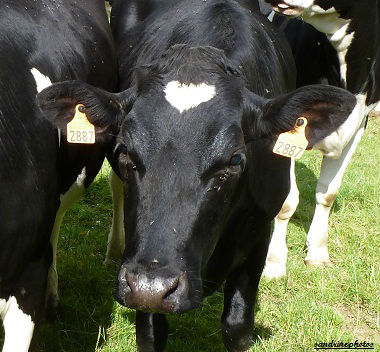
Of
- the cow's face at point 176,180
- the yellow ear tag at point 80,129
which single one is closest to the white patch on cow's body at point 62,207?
the yellow ear tag at point 80,129

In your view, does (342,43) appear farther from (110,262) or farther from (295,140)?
(110,262)

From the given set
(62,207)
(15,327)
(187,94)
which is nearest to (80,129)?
(187,94)

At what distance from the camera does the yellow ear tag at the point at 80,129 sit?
3.60 metres

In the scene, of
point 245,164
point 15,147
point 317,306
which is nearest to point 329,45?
point 317,306

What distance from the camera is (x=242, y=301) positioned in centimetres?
424

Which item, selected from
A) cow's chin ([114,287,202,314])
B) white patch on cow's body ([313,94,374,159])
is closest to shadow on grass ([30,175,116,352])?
cow's chin ([114,287,202,314])

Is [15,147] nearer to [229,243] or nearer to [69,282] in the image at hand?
[229,243]

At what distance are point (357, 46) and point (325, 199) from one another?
1257 millimetres

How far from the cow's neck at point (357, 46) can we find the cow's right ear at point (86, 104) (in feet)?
7.49

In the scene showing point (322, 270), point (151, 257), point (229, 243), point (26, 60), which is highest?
point (26, 60)

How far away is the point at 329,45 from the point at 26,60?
8.72 feet

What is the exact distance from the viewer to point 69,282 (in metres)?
5.24

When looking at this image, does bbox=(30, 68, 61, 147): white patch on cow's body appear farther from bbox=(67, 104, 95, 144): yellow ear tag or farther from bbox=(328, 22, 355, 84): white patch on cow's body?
bbox=(328, 22, 355, 84): white patch on cow's body

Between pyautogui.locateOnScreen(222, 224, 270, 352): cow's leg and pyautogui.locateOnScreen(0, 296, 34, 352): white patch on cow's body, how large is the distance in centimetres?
115
